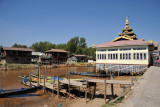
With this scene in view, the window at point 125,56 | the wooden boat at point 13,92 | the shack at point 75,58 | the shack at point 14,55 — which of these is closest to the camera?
the wooden boat at point 13,92

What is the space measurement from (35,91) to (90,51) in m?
69.2

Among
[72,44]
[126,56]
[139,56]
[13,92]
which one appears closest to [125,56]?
[126,56]

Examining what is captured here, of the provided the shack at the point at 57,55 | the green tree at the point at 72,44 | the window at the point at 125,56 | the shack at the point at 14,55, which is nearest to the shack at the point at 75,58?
the shack at the point at 57,55

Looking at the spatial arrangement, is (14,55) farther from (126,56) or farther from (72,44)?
(72,44)

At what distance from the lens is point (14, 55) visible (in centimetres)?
4428

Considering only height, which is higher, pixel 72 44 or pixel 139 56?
pixel 72 44

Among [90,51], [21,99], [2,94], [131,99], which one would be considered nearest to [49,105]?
[21,99]

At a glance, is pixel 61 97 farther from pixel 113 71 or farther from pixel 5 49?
pixel 5 49

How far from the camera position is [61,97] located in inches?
542

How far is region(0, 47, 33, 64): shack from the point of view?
43003 mm

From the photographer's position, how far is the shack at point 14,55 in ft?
141

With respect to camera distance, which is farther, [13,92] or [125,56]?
[125,56]

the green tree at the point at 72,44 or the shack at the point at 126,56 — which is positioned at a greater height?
the green tree at the point at 72,44

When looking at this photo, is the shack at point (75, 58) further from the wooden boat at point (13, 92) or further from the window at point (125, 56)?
the wooden boat at point (13, 92)
